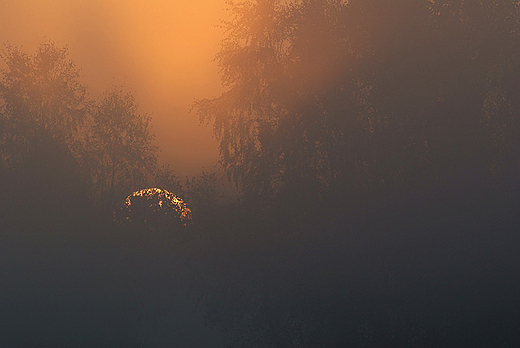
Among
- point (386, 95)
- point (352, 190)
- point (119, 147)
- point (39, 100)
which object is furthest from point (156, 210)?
point (119, 147)

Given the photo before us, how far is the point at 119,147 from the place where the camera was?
25.7 m

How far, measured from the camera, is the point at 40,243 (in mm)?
19031

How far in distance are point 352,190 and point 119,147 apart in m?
15.3

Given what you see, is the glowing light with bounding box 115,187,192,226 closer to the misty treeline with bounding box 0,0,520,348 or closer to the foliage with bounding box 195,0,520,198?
the misty treeline with bounding box 0,0,520,348

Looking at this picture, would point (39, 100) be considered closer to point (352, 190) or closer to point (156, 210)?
point (156, 210)

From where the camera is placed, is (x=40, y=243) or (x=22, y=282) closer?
(x=22, y=282)

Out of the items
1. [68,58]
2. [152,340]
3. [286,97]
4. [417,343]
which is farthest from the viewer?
[68,58]

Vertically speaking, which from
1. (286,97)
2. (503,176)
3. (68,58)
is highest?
(68,58)

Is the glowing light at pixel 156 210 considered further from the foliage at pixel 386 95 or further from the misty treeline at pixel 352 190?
the foliage at pixel 386 95

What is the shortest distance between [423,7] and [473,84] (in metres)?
1.94

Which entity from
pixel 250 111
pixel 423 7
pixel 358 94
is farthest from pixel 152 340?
pixel 423 7

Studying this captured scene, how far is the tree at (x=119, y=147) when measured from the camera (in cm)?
2366

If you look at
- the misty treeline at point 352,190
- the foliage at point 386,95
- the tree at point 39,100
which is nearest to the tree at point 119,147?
the tree at point 39,100

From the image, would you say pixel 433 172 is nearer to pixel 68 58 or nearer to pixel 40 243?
pixel 40 243
